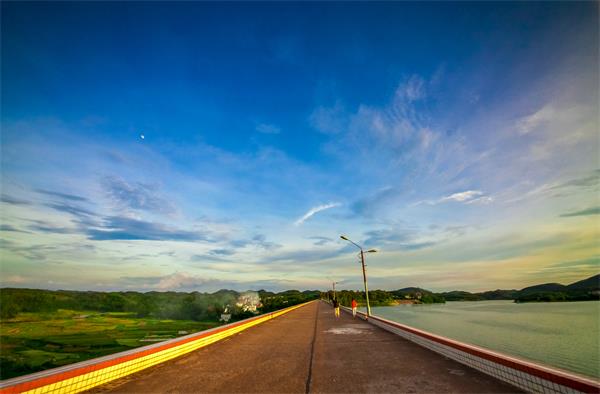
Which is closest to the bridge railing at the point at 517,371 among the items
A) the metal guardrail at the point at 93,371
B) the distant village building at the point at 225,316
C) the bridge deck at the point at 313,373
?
the bridge deck at the point at 313,373

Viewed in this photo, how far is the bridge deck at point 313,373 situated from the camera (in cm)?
560

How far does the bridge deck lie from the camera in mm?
5602

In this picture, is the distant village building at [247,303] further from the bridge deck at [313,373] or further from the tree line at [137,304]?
the bridge deck at [313,373]

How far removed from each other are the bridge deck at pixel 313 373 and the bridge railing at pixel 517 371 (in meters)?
0.22

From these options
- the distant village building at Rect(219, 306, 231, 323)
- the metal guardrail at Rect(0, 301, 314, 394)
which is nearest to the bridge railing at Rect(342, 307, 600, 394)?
the metal guardrail at Rect(0, 301, 314, 394)

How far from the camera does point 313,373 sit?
668 centimetres

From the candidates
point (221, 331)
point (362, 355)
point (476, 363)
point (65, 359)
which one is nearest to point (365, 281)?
point (221, 331)

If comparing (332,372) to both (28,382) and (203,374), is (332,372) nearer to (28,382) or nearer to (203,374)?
(203,374)

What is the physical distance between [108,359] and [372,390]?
5822mm

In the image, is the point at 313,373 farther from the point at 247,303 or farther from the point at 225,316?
the point at 247,303

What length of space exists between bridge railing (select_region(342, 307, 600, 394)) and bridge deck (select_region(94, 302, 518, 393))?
0.72 ft

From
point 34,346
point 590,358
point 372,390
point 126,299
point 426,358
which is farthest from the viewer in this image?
point 126,299

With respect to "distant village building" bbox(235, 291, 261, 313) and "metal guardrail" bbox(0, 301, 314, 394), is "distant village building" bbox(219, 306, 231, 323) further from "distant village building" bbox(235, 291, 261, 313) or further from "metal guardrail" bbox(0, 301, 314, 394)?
"metal guardrail" bbox(0, 301, 314, 394)

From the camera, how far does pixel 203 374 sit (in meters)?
6.73
